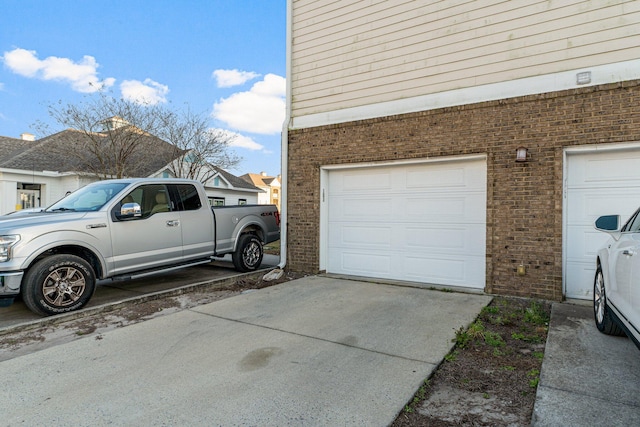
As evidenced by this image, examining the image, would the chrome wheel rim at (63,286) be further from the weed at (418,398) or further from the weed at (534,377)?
the weed at (534,377)

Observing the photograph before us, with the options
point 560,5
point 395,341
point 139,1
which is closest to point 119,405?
point 395,341

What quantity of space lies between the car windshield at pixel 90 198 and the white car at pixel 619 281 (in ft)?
21.0

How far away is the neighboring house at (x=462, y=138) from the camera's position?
5.35 metres

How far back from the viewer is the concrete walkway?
2.56 meters

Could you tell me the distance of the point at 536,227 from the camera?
221 inches

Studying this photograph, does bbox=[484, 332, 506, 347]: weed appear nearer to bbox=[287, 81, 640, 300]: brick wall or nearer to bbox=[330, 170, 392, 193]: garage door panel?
bbox=[287, 81, 640, 300]: brick wall

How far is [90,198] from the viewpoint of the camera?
6.18 m

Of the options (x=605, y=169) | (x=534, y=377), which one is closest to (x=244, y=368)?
(x=534, y=377)

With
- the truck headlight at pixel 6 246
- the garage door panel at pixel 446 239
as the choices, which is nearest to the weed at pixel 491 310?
the garage door panel at pixel 446 239

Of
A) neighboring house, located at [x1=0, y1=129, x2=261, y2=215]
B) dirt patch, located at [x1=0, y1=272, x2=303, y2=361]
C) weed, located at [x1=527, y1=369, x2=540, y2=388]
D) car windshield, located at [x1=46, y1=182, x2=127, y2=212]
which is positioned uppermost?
neighboring house, located at [x1=0, y1=129, x2=261, y2=215]

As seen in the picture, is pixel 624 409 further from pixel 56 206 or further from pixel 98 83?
pixel 98 83

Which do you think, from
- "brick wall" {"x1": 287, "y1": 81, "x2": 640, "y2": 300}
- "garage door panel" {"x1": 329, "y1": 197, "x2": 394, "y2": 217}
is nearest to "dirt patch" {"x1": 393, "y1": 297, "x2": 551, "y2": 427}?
"brick wall" {"x1": 287, "y1": 81, "x2": 640, "y2": 300}

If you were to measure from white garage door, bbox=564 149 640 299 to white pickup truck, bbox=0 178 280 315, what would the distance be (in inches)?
227

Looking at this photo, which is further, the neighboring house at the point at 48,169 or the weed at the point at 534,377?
the neighboring house at the point at 48,169
